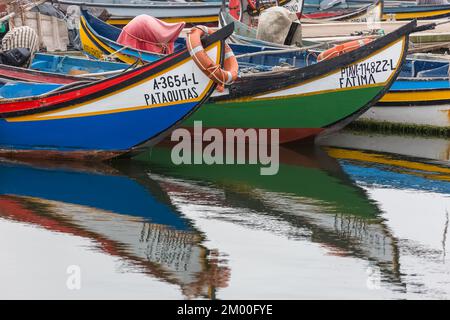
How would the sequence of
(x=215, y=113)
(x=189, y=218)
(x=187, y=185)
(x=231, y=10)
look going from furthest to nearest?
(x=231, y=10) < (x=215, y=113) < (x=187, y=185) < (x=189, y=218)

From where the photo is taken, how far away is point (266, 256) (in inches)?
423

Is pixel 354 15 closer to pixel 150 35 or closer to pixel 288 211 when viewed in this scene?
pixel 150 35

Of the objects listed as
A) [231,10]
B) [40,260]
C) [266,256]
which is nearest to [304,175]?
[266,256]

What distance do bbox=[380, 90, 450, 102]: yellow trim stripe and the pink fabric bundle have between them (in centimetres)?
389

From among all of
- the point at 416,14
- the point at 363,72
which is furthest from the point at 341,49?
the point at 416,14

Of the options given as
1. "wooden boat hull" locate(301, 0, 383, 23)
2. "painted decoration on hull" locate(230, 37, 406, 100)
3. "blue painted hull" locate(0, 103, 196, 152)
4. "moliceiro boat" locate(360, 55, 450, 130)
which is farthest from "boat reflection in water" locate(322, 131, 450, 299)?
"wooden boat hull" locate(301, 0, 383, 23)

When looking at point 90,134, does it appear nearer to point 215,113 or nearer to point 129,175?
point 129,175

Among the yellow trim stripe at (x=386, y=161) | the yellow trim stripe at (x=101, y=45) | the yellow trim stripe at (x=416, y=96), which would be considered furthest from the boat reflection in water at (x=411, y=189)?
the yellow trim stripe at (x=101, y=45)

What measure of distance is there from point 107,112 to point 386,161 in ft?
14.3

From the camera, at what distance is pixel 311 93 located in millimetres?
16469

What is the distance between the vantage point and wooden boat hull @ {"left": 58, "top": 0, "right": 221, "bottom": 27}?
1127 inches

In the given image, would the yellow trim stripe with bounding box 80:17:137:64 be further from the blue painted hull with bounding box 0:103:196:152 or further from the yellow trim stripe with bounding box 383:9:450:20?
the yellow trim stripe with bounding box 383:9:450:20
